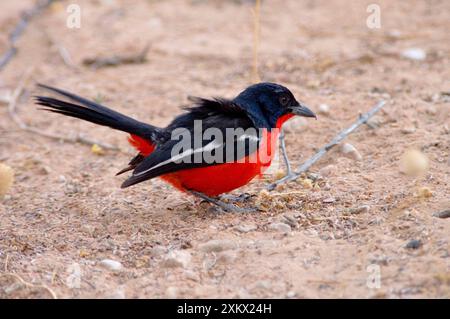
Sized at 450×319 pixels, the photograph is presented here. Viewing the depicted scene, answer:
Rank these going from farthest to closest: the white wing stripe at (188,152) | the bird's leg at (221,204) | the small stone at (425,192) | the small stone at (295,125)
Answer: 1. the small stone at (295,125)
2. the bird's leg at (221,204)
3. the white wing stripe at (188,152)
4. the small stone at (425,192)

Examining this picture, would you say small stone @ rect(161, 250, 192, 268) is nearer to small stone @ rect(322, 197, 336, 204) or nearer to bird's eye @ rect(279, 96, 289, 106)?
small stone @ rect(322, 197, 336, 204)

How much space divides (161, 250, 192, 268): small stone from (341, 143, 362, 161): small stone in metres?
1.99

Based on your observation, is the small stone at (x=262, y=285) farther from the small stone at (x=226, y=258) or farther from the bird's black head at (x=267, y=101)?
the bird's black head at (x=267, y=101)

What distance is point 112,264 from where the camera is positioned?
13.9 ft

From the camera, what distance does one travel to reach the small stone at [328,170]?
549 cm

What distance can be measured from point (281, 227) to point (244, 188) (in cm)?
113

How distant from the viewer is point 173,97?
744cm

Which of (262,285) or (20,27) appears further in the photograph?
(20,27)

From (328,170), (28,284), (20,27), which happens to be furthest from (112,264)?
(20,27)

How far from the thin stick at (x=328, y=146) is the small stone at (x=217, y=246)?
1107 millimetres

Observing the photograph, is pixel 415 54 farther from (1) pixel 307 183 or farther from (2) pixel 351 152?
(1) pixel 307 183

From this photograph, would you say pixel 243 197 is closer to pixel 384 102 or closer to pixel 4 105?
pixel 384 102

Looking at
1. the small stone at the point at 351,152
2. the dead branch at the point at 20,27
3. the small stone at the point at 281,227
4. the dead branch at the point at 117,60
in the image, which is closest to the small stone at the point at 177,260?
the small stone at the point at 281,227
